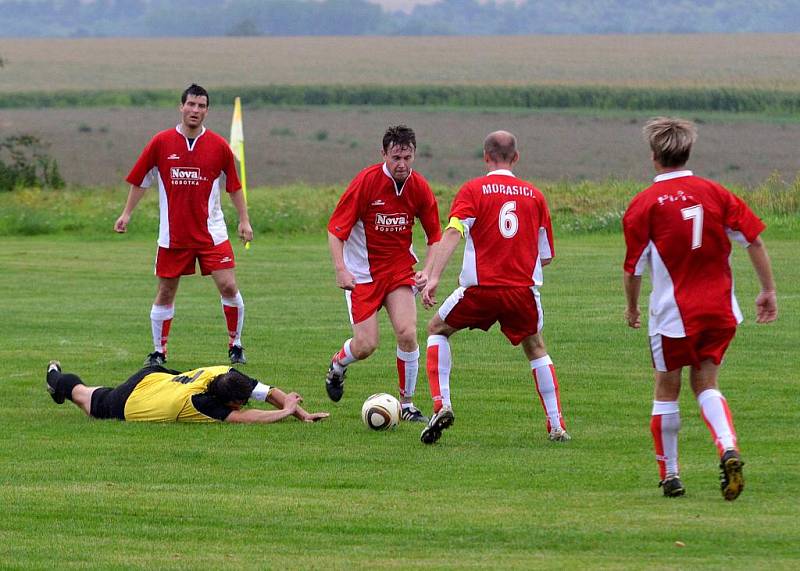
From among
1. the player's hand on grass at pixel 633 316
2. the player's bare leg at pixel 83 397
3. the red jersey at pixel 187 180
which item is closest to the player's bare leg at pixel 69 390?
the player's bare leg at pixel 83 397

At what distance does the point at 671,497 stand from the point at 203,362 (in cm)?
678

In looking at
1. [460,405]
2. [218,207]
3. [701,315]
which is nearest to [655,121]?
[701,315]

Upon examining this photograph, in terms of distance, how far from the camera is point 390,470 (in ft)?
29.6

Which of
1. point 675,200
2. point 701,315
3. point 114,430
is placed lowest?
point 114,430

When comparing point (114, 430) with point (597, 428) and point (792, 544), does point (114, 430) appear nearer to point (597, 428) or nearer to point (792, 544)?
point (597, 428)

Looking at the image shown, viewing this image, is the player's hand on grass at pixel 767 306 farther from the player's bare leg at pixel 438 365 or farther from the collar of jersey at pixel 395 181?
the collar of jersey at pixel 395 181

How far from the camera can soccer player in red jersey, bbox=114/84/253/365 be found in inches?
521

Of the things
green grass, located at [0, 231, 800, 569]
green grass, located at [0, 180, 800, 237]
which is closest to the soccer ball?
green grass, located at [0, 231, 800, 569]

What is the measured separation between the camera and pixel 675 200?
7.71 meters

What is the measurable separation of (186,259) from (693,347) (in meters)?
6.62

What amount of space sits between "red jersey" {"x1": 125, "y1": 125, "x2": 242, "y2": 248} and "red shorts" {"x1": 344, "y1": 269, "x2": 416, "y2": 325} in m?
2.82

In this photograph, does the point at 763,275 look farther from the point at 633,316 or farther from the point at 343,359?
the point at 343,359

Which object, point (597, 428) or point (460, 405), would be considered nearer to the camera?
point (597, 428)

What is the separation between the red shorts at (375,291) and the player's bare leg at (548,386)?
1.33 m
